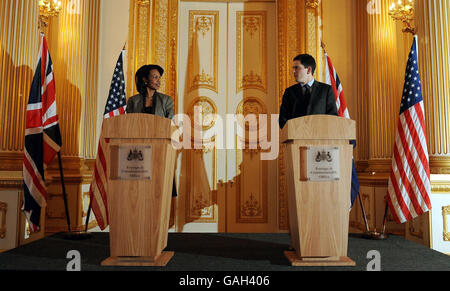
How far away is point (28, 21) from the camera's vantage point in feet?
12.3

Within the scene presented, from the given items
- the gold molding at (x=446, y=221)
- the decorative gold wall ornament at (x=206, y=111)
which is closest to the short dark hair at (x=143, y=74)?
the decorative gold wall ornament at (x=206, y=111)

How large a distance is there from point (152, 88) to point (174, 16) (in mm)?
2691

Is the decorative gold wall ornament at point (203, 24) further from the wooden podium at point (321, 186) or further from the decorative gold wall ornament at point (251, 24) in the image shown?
the wooden podium at point (321, 186)

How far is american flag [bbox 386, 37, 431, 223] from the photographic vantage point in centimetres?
332

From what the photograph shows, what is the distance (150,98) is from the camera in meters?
3.58

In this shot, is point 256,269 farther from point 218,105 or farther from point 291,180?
point 218,105

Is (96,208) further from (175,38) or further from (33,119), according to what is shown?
(175,38)

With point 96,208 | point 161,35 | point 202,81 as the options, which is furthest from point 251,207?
point 161,35

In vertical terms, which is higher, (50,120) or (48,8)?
(48,8)

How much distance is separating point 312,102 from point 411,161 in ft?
4.39

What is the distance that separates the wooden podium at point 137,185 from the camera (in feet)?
7.48

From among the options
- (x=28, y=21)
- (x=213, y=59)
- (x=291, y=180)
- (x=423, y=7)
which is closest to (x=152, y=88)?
(x=28, y=21)

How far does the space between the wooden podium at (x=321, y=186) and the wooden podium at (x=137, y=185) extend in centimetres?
90

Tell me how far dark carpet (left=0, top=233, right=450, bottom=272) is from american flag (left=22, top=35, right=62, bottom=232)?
1.37ft
